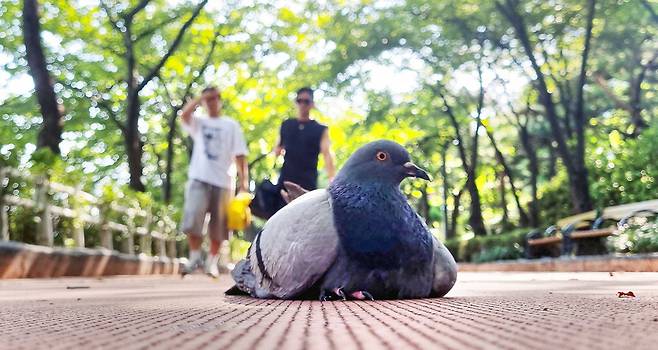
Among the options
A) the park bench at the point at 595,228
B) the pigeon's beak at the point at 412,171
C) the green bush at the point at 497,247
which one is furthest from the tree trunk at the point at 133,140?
the pigeon's beak at the point at 412,171

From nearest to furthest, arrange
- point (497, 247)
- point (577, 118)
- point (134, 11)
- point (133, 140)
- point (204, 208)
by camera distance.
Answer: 1. point (204, 208)
2. point (134, 11)
3. point (577, 118)
4. point (133, 140)
5. point (497, 247)

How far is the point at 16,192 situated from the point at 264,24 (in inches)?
424

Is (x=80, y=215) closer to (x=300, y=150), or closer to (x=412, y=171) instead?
(x=300, y=150)

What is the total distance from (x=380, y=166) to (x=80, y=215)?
8.33 metres

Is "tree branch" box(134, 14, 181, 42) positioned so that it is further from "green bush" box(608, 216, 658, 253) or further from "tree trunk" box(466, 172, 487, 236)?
"tree trunk" box(466, 172, 487, 236)

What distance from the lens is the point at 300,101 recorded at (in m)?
6.77

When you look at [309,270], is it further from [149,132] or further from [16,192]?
[149,132]

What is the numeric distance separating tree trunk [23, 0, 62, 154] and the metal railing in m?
1.70

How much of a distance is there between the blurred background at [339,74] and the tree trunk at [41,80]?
0.03 metres

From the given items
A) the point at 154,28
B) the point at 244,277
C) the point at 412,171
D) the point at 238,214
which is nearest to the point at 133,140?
the point at 154,28

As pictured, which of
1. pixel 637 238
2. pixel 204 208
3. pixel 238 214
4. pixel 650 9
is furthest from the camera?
pixel 650 9

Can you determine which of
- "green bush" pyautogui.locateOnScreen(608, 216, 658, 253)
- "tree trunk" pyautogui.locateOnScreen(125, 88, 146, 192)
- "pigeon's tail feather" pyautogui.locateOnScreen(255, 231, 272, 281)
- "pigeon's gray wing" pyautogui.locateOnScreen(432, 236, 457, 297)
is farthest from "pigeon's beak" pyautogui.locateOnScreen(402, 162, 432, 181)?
"tree trunk" pyautogui.locateOnScreen(125, 88, 146, 192)

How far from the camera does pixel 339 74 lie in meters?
19.7

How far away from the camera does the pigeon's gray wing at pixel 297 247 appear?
3.24 metres
